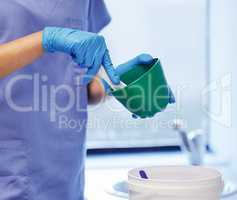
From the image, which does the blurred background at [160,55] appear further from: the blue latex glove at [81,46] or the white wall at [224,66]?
the blue latex glove at [81,46]

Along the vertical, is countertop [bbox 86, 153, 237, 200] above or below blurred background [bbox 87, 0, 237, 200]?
below

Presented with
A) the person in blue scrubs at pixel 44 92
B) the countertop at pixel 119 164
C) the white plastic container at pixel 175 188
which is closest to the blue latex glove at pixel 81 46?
the person in blue scrubs at pixel 44 92

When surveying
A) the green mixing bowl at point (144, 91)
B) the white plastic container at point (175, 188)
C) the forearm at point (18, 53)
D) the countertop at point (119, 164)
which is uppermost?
the forearm at point (18, 53)

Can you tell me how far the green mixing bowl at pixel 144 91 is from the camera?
886 millimetres

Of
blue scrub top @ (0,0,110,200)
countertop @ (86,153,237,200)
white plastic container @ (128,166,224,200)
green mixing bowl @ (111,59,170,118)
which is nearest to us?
white plastic container @ (128,166,224,200)

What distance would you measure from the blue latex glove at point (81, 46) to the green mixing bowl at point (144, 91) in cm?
7

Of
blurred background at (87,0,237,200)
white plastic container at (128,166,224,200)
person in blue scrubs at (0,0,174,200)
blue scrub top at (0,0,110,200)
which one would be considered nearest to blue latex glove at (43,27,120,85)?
person in blue scrubs at (0,0,174,200)

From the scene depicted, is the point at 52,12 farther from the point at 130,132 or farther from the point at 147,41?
the point at 130,132

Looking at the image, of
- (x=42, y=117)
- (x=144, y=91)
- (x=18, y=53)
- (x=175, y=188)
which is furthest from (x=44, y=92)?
(x=175, y=188)

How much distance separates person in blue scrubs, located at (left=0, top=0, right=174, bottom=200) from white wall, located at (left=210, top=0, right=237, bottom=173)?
2.03 feet

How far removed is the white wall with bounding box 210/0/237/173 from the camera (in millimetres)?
1593

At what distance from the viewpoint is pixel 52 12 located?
1.15 meters

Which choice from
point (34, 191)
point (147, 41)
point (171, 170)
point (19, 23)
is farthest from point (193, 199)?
point (147, 41)

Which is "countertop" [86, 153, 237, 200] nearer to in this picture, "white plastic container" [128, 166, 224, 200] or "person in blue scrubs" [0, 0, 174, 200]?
"person in blue scrubs" [0, 0, 174, 200]
